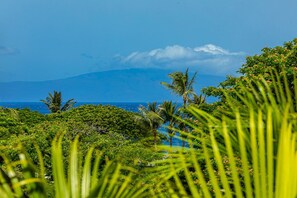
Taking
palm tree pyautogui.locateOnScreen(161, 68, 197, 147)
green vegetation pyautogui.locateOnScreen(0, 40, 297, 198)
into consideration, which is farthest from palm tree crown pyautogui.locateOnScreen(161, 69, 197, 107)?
green vegetation pyautogui.locateOnScreen(0, 40, 297, 198)

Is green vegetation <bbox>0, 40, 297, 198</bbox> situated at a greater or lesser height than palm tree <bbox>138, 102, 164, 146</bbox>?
lesser

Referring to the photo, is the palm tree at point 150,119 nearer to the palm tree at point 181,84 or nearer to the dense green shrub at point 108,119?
the dense green shrub at point 108,119

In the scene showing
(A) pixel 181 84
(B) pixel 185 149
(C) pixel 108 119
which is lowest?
(B) pixel 185 149

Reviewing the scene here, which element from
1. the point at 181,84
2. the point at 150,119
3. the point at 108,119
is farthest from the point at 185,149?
the point at 150,119

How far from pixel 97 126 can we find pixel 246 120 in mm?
44236

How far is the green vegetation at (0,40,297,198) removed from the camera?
206 cm

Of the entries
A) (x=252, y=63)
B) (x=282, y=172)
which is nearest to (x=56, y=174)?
(x=282, y=172)

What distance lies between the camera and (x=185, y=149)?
300 cm

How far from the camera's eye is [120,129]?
48906 mm

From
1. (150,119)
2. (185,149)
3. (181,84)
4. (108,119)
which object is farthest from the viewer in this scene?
(150,119)

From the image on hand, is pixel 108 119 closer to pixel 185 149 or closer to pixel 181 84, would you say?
pixel 181 84

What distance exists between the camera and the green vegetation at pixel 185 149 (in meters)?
2.06

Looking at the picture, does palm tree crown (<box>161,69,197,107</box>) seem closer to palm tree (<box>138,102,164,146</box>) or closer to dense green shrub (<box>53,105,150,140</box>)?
palm tree (<box>138,102,164,146</box>)

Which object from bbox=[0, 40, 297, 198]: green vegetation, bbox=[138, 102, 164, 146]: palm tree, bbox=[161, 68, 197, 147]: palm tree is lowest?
bbox=[0, 40, 297, 198]: green vegetation
